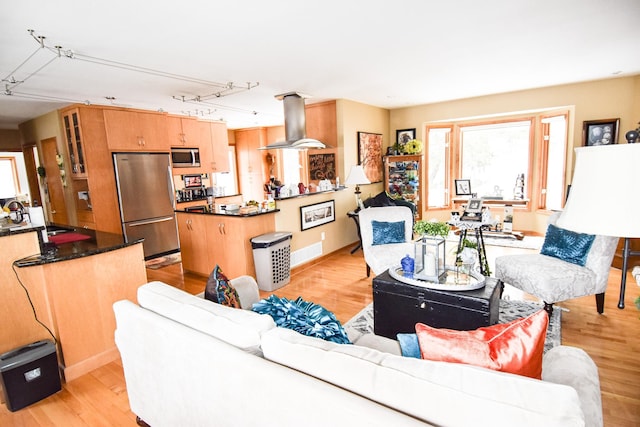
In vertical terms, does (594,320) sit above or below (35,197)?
below

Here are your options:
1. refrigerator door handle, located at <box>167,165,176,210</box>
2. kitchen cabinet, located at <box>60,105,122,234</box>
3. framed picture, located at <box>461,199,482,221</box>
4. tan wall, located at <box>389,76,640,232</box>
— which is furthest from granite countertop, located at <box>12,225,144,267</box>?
tan wall, located at <box>389,76,640,232</box>

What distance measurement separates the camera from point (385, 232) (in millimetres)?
3898

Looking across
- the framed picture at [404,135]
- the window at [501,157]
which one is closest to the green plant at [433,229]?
the window at [501,157]

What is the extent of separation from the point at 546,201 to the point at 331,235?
4.05 metres

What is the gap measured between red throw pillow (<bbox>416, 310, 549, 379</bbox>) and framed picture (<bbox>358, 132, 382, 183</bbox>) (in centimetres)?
481

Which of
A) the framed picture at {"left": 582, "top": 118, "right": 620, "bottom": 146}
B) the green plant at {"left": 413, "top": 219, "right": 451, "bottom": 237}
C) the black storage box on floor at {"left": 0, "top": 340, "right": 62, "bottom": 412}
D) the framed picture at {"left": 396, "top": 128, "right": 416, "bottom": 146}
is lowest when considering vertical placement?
the black storage box on floor at {"left": 0, "top": 340, "right": 62, "bottom": 412}

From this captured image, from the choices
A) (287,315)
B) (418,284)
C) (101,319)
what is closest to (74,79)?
(101,319)

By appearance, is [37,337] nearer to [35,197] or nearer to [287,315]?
[287,315]

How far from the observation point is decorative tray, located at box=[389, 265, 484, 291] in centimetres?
233

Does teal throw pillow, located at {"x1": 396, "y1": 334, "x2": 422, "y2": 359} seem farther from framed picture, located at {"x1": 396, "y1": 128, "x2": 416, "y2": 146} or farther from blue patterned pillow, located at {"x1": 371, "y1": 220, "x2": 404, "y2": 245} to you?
framed picture, located at {"x1": 396, "y1": 128, "x2": 416, "y2": 146}

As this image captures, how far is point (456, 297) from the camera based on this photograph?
2266mm

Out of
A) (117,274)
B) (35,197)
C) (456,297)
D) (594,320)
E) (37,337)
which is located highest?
(35,197)

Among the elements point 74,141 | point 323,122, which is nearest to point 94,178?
point 74,141

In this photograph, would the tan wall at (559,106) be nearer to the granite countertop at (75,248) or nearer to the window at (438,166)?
the window at (438,166)
